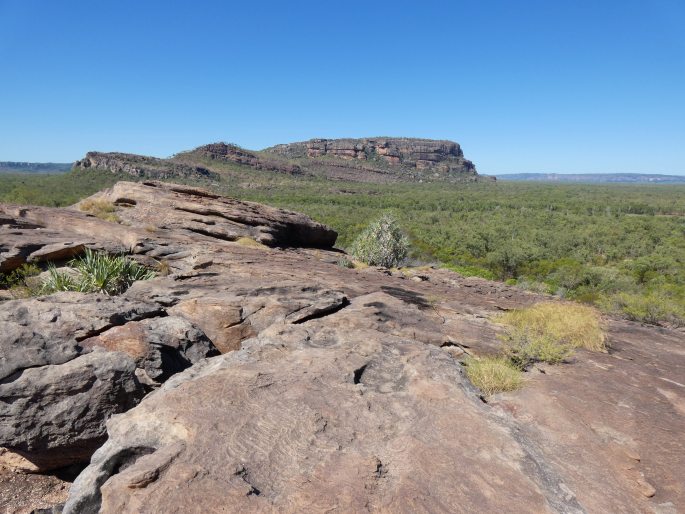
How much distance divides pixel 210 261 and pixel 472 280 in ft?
39.9

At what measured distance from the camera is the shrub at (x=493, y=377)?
6.32 m

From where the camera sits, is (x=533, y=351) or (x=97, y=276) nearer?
→ (x=533, y=351)

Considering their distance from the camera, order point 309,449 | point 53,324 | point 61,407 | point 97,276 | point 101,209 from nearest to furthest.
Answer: point 309,449, point 61,407, point 53,324, point 97,276, point 101,209

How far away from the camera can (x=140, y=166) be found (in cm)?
11350

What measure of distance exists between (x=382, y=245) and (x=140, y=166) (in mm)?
106007

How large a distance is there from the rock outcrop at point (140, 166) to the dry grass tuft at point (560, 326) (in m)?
116

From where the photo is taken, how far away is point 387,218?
98.7 feet

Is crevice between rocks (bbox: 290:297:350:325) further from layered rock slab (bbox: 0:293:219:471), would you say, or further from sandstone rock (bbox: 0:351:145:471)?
sandstone rock (bbox: 0:351:145:471)

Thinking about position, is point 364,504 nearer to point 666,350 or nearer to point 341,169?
point 666,350

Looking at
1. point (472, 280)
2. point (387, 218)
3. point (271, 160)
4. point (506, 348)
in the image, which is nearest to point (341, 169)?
point (271, 160)

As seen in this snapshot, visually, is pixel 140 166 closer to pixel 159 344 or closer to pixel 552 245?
pixel 552 245

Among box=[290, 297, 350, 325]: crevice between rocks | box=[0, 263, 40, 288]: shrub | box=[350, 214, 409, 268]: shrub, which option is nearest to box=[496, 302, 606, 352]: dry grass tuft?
box=[290, 297, 350, 325]: crevice between rocks

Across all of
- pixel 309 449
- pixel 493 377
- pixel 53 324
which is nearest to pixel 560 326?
pixel 493 377

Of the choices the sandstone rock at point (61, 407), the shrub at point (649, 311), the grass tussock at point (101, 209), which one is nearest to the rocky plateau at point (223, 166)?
the grass tussock at point (101, 209)
